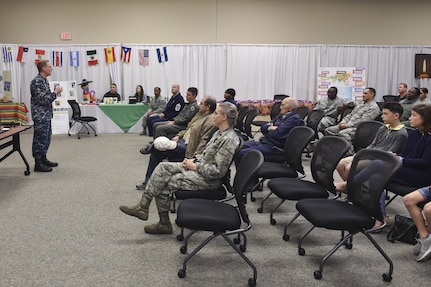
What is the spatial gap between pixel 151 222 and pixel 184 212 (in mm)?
1144

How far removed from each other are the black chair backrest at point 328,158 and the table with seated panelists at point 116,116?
22.4 ft

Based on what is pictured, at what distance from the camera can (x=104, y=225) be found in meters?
3.61

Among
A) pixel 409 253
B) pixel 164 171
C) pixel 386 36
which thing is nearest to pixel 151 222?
pixel 164 171

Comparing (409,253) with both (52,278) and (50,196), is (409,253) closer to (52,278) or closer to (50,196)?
(52,278)

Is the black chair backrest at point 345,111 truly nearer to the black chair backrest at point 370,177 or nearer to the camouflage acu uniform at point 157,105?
the camouflage acu uniform at point 157,105

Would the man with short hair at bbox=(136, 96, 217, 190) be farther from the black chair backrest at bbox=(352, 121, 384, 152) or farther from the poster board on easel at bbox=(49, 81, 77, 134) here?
the poster board on easel at bbox=(49, 81, 77, 134)

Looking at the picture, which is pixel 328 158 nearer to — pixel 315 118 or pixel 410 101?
pixel 315 118

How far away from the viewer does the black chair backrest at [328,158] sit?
3169mm

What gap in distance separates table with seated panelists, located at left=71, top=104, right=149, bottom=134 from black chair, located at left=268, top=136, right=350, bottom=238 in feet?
22.0

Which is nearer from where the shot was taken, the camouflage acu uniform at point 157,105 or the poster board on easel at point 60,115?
the camouflage acu uniform at point 157,105

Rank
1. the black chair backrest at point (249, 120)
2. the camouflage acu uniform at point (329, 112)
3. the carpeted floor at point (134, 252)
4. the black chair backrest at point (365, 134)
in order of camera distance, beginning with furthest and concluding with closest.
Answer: the camouflage acu uniform at point (329, 112)
the black chair backrest at point (249, 120)
the black chair backrest at point (365, 134)
the carpeted floor at point (134, 252)

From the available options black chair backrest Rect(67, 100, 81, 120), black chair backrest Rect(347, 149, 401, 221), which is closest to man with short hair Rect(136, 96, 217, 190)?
black chair backrest Rect(347, 149, 401, 221)

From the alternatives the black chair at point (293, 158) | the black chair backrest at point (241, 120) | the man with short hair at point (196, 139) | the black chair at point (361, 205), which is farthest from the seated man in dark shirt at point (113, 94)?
the black chair at point (361, 205)

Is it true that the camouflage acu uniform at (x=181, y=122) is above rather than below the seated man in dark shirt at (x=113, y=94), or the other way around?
below
